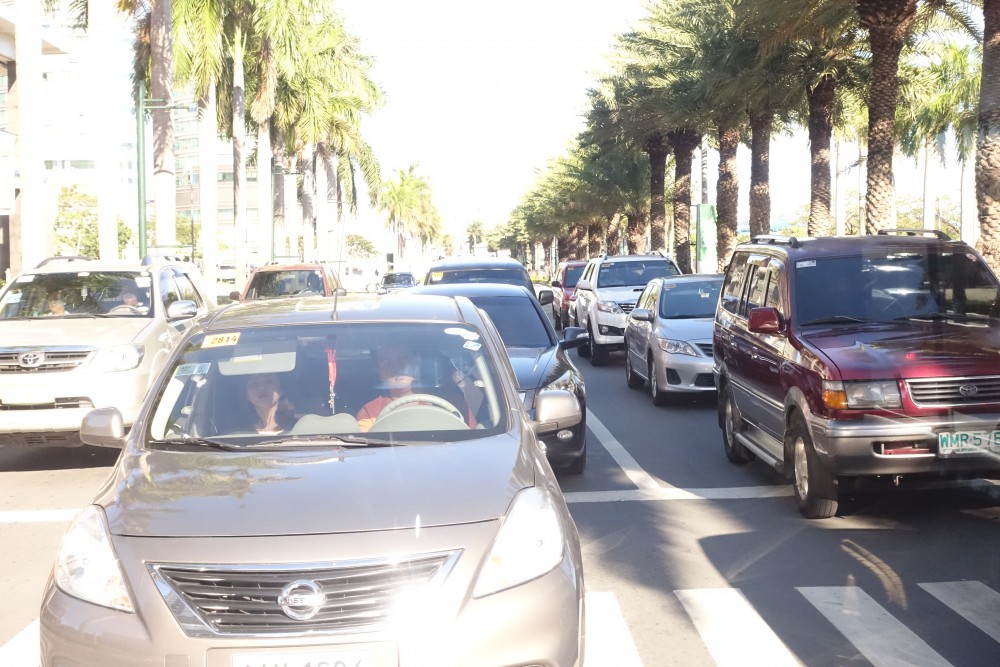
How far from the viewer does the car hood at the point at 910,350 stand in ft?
24.0

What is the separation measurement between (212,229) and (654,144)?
654 inches

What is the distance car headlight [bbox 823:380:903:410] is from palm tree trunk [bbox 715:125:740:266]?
26.6 metres

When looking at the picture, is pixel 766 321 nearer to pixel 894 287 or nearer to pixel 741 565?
pixel 894 287

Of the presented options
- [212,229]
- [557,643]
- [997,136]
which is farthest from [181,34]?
[557,643]

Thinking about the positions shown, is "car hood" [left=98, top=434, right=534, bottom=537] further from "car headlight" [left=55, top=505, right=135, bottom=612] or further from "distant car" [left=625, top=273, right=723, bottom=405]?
"distant car" [left=625, top=273, right=723, bottom=405]

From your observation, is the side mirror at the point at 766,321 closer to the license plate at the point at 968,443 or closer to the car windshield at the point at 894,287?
the car windshield at the point at 894,287

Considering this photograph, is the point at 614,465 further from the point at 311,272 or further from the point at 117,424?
the point at 311,272

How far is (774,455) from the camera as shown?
27.9 ft

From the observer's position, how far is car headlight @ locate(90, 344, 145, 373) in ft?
32.8

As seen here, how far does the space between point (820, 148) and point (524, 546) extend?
25.8 metres

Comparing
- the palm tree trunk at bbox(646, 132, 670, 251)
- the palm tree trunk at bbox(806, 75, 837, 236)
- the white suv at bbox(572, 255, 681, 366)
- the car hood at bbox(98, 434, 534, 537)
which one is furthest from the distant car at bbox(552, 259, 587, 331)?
the car hood at bbox(98, 434, 534, 537)

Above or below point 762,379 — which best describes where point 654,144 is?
above

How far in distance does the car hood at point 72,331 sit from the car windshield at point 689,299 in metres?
6.78

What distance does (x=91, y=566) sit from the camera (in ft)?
12.3
